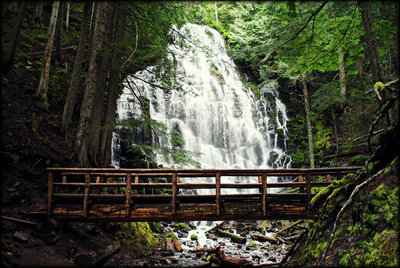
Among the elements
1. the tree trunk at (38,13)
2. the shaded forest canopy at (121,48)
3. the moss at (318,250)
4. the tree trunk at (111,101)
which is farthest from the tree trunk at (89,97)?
the tree trunk at (38,13)

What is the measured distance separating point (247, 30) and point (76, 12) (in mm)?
13958

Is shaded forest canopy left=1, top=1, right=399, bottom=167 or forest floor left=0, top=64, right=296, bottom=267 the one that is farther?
shaded forest canopy left=1, top=1, right=399, bottom=167

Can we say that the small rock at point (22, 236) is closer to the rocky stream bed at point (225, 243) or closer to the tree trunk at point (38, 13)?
the rocky stream bed at point (225, 243)

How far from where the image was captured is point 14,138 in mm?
6793

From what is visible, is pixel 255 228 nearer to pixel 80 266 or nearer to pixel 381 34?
pixel 80 266

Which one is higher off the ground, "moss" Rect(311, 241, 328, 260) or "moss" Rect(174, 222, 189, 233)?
"moss" Rect(311, 241, 328, 260)

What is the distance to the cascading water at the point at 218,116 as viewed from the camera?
16688 millimetres

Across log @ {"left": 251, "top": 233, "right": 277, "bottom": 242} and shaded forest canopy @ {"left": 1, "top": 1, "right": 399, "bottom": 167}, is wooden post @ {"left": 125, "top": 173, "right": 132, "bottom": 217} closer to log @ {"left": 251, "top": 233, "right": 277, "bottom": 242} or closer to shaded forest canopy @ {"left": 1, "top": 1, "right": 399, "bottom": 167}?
shaded forest canopy @ {"left": 1, "top": 1, "right": 399, "bottom": 167}

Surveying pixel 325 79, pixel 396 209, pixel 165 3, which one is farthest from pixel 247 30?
pixel 396 209

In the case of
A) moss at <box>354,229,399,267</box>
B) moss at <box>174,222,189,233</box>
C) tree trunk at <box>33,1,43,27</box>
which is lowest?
moss at <box>174,222,189,233</box>

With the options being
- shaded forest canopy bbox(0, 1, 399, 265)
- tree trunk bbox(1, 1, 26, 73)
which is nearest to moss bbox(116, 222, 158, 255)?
shaded forest canopy bbox(0, 1, 399, 265)

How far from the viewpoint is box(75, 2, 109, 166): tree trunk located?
7473 mm

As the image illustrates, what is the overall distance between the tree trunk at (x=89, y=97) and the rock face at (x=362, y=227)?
638cm

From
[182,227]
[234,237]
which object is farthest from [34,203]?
[234,237]
